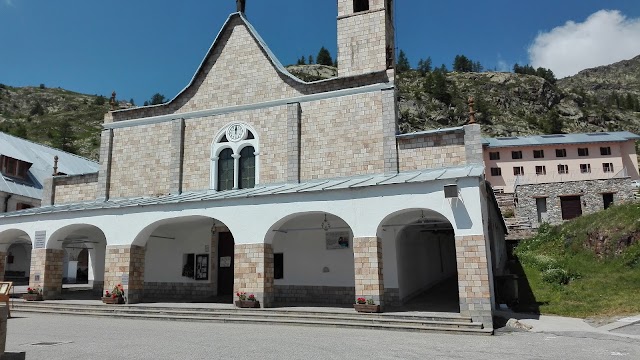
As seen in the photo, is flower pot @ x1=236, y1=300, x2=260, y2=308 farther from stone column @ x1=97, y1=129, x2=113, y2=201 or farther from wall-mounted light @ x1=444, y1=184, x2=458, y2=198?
stone column @ x1=97, y1=129, x2=113, y2=201

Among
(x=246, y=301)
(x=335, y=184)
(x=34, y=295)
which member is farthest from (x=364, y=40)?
(x=34, y=295)

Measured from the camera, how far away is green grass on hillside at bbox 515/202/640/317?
596 inches

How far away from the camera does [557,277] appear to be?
766 inches

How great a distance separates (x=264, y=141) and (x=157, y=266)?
7042 mm

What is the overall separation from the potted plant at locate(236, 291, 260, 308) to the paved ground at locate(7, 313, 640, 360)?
1.61m

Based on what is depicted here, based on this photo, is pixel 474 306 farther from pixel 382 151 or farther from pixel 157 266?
pixel 157 266

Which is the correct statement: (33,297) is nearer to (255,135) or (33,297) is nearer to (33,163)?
(255,135)

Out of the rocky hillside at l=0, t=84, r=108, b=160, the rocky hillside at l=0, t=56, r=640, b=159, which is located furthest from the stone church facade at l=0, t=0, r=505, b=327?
the rocky hillside at l=0, t=84, r=108, b=160

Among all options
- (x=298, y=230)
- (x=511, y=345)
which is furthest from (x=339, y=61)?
(x=511, y=345)

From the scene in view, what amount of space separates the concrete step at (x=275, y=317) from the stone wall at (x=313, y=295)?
9.05ft

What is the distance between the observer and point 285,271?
16.8 metres

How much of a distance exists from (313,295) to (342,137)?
19.4 ft

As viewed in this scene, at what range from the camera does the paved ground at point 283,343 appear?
8.09 metres

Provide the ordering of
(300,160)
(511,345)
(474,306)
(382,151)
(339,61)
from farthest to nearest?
(339,61)
(300,160)
(382,151)
(474,306)
(511,345)
